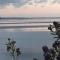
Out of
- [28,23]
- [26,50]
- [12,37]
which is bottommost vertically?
[26,50]

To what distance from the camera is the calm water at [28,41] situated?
1625 millimetres

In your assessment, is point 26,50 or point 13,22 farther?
point 13,22

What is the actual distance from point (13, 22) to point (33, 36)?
270 millimetres

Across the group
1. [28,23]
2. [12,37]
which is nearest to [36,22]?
[28,23]

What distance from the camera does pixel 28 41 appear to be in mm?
1704

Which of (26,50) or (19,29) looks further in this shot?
(19,29)

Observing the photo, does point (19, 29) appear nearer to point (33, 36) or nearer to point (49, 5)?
point (33, 36)

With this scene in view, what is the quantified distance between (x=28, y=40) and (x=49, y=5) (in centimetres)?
44

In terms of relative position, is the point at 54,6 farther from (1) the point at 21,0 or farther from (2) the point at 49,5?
(1) the point at 21,0

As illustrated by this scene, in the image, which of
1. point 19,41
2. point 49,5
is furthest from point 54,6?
point 19,41

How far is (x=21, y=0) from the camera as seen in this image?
1.76m

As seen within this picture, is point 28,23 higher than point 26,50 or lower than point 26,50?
higher

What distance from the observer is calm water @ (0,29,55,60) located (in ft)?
5.33

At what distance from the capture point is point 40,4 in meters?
1.75
